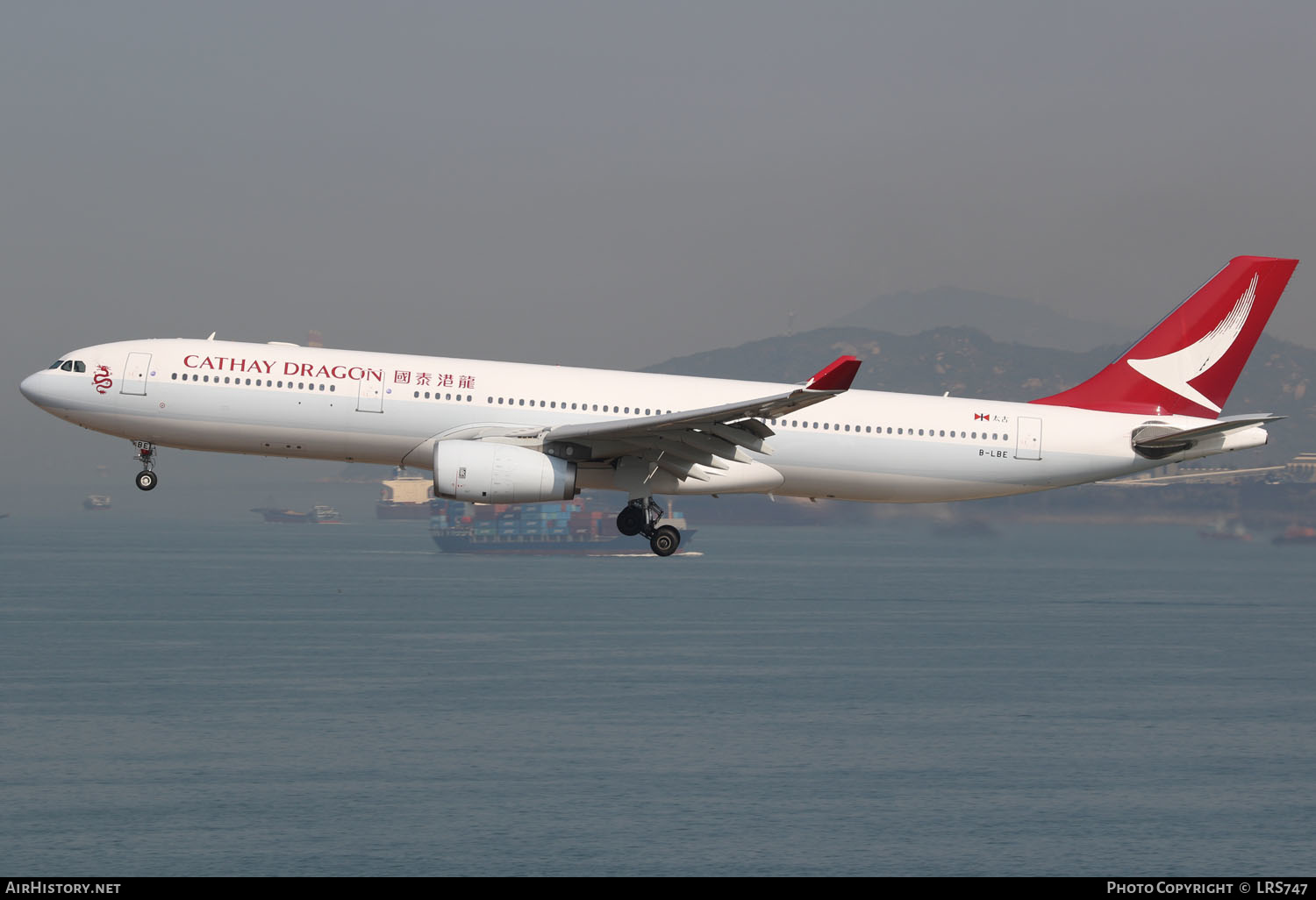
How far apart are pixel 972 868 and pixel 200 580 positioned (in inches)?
5685

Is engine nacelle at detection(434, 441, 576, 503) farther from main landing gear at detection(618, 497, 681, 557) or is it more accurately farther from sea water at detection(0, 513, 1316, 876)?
sea water at detection(0, 513, 1316, 876)

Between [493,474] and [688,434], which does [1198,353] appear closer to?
[688,434]

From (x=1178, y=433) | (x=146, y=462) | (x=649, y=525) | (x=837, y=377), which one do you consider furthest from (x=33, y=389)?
(x=1178, y=433)

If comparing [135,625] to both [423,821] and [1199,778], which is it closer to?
[423,821]

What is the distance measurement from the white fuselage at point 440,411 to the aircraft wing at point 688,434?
2.21ft

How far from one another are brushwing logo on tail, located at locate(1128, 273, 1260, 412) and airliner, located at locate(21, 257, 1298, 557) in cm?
255

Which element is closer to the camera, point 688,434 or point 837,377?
point 837,377

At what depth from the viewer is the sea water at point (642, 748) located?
55.6 m

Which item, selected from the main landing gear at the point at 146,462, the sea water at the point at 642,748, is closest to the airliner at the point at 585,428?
the main landing gear at the point at 146,462

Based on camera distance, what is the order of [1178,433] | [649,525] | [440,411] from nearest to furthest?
[440,411] < [1178,433] < [649,525]

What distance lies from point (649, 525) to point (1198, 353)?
1810 cm

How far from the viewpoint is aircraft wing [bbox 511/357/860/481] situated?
106 feet

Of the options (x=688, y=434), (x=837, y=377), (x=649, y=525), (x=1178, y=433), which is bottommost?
(x=649, y=525)

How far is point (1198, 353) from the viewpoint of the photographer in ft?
132
